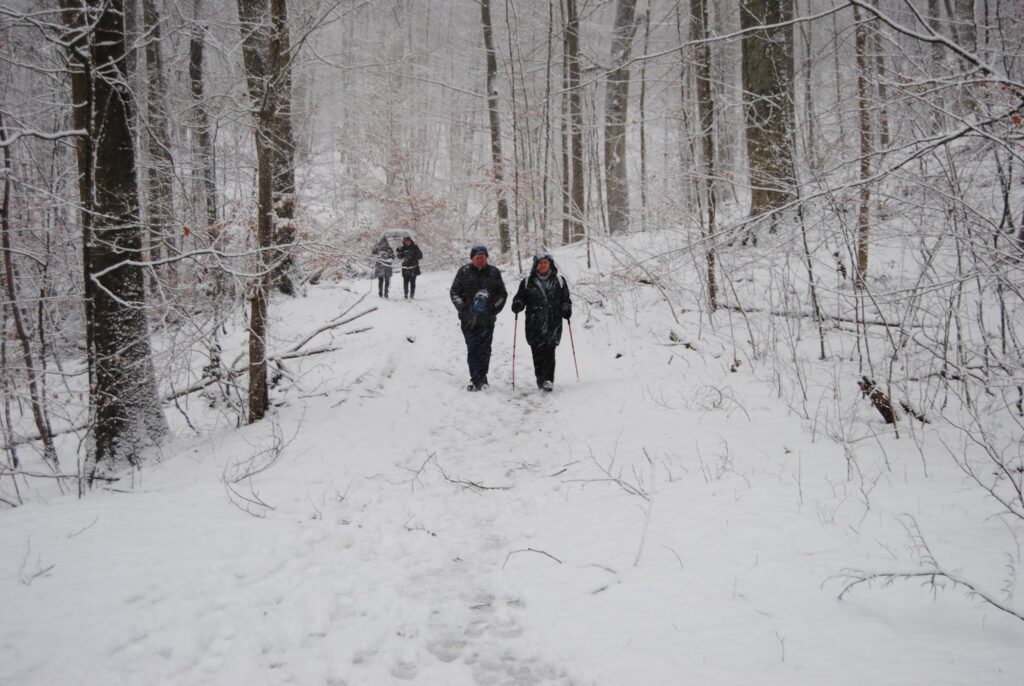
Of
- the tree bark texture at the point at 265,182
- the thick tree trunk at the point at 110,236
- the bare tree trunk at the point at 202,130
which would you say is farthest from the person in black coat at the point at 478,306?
the thick tree trunk at the point at 110,236

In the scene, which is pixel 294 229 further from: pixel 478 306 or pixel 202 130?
pixel 478 306

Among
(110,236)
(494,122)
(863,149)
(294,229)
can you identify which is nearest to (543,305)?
(863,149)

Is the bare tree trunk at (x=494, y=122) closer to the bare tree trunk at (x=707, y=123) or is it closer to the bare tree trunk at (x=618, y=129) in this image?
the bare tree trunk at (x=618, y=129)

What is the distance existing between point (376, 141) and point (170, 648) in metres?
23.8

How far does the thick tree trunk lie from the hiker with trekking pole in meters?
4.52

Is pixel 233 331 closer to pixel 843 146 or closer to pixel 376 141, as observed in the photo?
pixel 843 146

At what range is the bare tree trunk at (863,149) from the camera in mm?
3685

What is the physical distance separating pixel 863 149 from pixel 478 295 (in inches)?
209

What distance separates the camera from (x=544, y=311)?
24.5 ft

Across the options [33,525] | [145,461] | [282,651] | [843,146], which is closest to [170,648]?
[282,651]

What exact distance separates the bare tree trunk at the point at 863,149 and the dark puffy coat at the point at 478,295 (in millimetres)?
4463

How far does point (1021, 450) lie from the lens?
3.88 metres

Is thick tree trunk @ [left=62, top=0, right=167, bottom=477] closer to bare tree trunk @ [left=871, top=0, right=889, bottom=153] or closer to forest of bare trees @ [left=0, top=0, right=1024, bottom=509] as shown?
forest of bare trees @ [left=0, top=0, right=1024, bottom=509]

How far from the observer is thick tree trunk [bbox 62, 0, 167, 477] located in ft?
15.0
